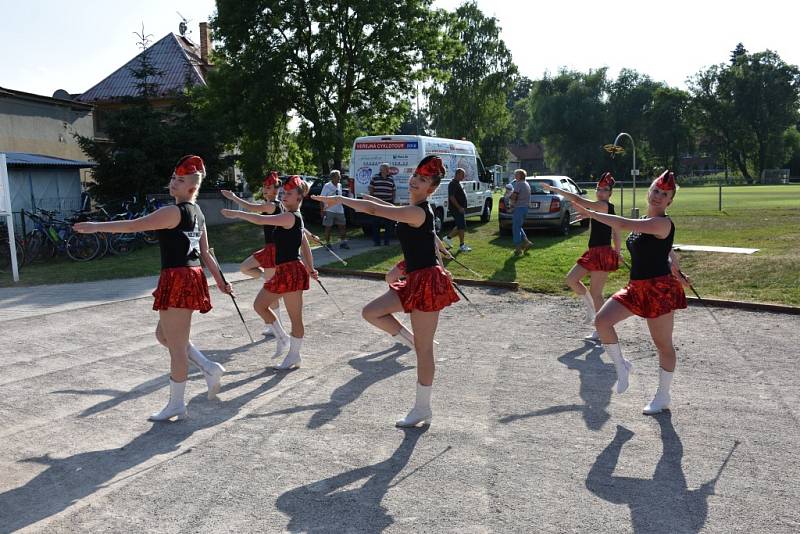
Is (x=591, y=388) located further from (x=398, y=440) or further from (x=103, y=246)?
(x=103, y=246)

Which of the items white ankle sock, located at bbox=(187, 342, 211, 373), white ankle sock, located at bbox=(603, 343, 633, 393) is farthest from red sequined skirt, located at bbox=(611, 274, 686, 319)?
white ankle sock, located at bbox=(187, 342, 211, 373)

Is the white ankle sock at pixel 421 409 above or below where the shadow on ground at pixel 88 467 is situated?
above

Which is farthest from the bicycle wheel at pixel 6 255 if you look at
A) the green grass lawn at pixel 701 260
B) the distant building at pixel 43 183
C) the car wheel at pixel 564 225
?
the car wheel at pixel 564 225

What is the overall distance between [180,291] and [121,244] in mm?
14496

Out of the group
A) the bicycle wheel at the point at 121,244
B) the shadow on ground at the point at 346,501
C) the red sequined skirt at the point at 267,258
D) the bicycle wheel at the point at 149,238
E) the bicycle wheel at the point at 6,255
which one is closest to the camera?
the shadow on ground at the point at 346,501

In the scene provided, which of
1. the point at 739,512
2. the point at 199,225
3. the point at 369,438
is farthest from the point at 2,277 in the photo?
the point at 739,512

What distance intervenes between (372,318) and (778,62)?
92.5m

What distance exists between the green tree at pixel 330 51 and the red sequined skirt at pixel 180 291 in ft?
63.6

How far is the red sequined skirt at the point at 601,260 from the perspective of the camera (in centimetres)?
796

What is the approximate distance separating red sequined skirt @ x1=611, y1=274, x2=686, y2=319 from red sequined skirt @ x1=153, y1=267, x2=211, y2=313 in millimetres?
3388

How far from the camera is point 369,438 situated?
5.00m

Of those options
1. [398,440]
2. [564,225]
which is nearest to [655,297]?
[398,440]

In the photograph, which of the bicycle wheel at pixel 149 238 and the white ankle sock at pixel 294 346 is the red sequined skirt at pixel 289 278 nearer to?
the white ankle sock at pixel 294 346

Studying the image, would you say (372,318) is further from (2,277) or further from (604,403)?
(2,277)
